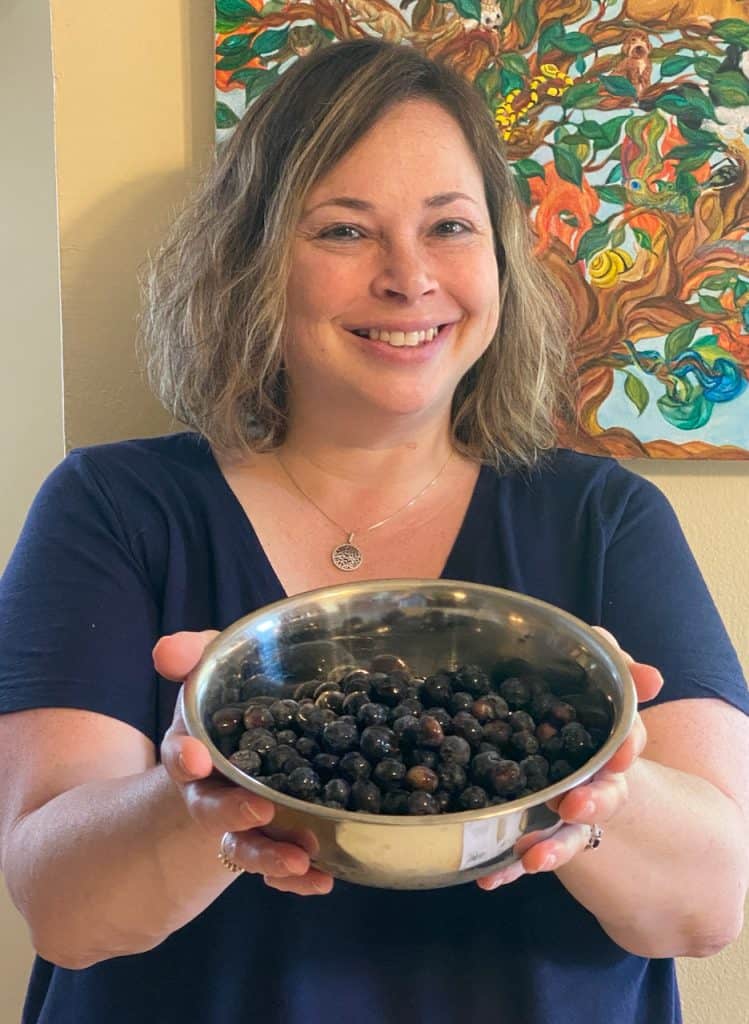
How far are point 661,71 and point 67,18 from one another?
30.7 inches

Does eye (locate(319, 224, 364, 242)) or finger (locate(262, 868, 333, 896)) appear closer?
finger (locate(262, 868, 333, 896))

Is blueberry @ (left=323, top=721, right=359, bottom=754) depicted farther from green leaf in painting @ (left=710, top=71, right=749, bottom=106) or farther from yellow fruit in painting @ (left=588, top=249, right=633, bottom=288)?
green leaf in painting @ (left=710, top=71, right=749, bottom=106)

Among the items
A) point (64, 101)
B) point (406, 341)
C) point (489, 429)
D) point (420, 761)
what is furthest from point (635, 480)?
point (64, 101)

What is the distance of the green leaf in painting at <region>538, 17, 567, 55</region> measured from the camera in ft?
4.26

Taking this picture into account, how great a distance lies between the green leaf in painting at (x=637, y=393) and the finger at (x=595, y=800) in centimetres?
79

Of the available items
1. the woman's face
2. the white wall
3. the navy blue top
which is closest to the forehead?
the woman's face

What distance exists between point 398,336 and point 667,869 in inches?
23.4

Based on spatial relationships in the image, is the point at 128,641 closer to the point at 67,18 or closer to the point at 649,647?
the point at 649,647

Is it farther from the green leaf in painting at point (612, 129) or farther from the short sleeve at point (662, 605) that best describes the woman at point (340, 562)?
the green leaf in painting at point (612, 129)

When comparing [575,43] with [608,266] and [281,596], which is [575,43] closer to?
[608,266]

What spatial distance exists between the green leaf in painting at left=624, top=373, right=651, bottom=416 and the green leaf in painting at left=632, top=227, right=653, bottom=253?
0.17 metres

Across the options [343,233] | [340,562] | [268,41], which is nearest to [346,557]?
[340,562]

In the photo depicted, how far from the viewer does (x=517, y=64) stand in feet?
4.30

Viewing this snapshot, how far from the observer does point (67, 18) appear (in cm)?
132
